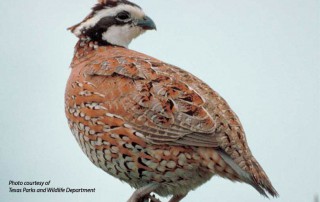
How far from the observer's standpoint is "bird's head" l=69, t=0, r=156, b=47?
28.0 ft

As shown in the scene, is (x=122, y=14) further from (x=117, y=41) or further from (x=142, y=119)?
(x=142, y=119)

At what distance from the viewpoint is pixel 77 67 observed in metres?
8.16

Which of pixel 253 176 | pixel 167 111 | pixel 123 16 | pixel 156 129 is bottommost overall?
pixel 253 176

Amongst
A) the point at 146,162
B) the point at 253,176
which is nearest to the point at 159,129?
the point at 146,162

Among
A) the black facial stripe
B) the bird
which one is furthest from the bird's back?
the black facial stripe

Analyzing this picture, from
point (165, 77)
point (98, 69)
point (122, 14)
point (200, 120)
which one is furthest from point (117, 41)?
point (200, 120)

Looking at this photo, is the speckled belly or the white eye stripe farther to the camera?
the white eye stripe

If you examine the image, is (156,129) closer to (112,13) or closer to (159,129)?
(159,129)

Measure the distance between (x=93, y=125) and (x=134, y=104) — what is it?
0.47 meters

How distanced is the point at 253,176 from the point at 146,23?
105 inches

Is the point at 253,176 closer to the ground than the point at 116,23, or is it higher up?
closer to the ground

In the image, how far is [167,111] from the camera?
686 centimetres

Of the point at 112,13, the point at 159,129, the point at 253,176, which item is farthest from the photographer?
the point at 112,13

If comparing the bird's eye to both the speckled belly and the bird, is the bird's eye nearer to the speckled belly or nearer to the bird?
the bird
